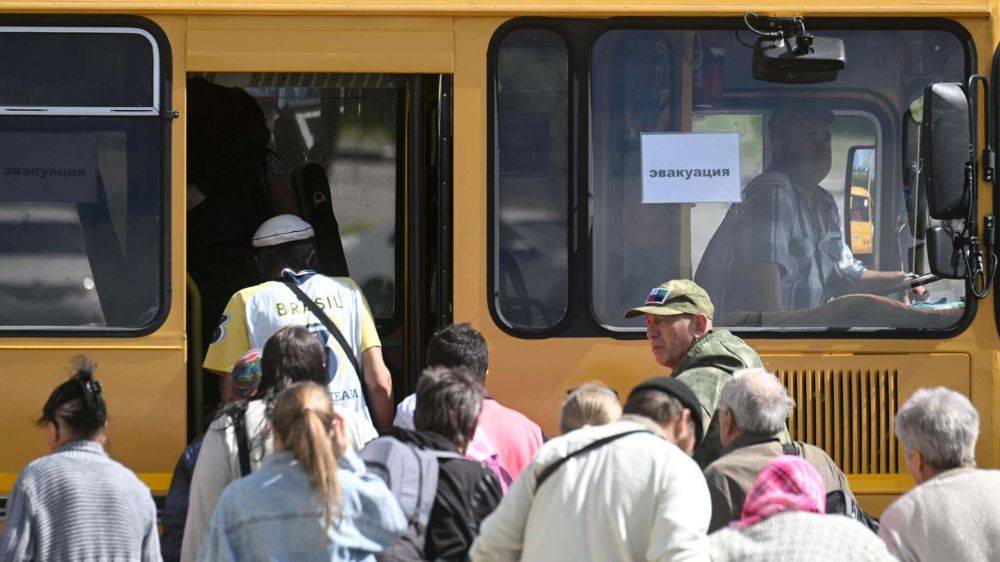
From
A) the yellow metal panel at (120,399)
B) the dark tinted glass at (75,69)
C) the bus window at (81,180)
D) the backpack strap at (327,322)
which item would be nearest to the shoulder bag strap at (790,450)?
the backpack strap at (327,322)

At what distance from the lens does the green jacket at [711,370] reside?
4.68 metres

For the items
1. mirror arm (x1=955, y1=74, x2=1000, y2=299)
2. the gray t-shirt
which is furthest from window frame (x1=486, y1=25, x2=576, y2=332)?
mirror arm (x1=955, y1=74, x2=1000, y2=299)

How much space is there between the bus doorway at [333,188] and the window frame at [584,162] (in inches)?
7.4

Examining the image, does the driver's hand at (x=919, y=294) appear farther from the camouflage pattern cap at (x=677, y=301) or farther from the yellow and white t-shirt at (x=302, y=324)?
the yellow and white t-shirt at (x=302, y=324)

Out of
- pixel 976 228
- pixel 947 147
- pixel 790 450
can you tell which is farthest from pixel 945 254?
pixel 790 450

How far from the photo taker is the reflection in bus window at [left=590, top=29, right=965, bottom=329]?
5.08m

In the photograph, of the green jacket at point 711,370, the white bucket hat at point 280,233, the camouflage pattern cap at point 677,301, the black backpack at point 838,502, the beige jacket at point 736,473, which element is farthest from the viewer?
the white bucket hat at point 280,233

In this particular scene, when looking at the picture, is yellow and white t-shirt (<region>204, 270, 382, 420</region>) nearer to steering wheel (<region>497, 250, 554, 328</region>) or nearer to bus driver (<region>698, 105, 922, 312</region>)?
steering wheel (<region>497, 250, 554, 328</region>)

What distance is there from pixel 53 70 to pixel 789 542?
3.24 m

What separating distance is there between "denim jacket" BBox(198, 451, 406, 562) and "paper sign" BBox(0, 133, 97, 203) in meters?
1.86

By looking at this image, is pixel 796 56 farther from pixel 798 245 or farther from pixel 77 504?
pixel 77 504

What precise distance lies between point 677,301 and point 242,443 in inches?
65.0

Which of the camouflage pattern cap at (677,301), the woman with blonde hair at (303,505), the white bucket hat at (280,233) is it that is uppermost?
the white bucket hat at (280,233)

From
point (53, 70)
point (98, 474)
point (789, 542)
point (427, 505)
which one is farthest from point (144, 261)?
point (789, 542)
